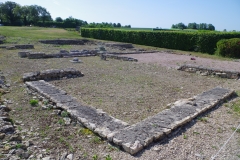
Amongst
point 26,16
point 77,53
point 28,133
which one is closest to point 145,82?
point 28,133

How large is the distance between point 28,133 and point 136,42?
86.8 feet

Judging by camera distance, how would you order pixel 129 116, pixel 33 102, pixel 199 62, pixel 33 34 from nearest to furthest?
pixel 129 116 < pixel 33 102 < pixel 199 62 < pixel 33 34

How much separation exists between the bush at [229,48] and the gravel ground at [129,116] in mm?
9390

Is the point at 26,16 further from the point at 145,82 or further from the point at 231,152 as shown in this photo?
the point at 231,152

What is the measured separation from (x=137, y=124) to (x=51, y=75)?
242 inches

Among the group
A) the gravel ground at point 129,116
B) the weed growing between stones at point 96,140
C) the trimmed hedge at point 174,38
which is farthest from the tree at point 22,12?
the weed growing between stones at point 96,140

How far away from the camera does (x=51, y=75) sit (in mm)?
9625

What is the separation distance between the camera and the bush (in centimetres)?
1783

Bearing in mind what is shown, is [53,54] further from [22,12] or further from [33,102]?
[22,12]

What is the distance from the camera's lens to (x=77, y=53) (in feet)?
57.4

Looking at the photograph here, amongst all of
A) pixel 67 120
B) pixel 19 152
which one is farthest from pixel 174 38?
pixel 19 152

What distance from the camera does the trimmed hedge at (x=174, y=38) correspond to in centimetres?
2075

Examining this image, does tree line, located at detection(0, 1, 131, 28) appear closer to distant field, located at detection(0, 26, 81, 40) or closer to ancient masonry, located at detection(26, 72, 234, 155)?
distant field, located at detection(0, 26, 81, 40)

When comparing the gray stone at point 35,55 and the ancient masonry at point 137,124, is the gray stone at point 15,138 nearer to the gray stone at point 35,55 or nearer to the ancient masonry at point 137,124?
the ancient masonry at point 137,124
